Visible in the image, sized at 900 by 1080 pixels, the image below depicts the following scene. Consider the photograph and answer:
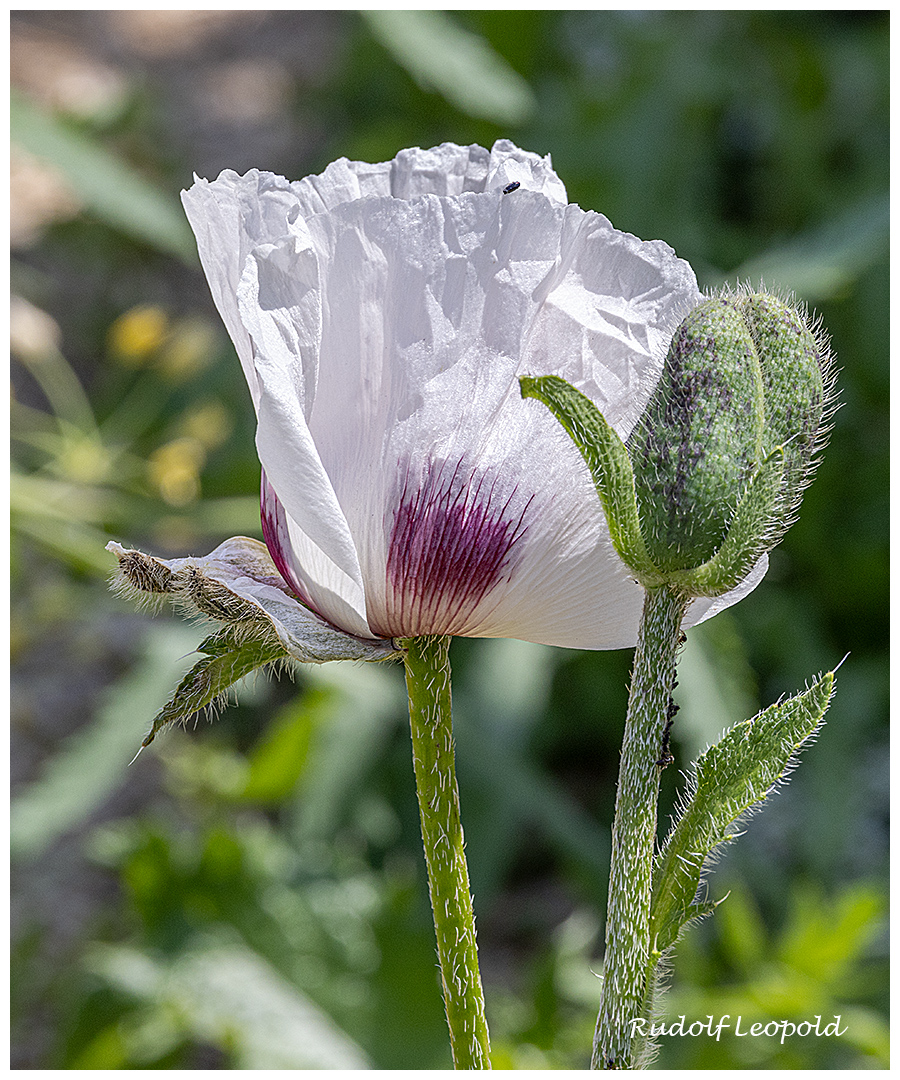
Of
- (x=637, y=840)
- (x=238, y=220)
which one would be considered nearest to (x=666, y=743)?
(x=637, y=840)

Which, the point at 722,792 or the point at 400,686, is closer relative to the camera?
the point at 722,792

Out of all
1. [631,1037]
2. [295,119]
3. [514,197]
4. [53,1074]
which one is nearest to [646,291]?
[514,197]

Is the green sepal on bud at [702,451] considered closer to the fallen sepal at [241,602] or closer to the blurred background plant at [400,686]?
the fallen sepal at [241,602]

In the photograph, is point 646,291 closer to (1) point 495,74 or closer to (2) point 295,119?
(1) point 495,74

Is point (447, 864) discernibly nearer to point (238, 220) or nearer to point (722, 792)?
point (722, 792)

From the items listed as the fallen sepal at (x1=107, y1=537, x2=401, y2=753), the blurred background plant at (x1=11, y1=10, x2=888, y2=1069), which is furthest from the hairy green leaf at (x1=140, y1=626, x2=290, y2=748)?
the blurred background plant at (x1=11, y1=10, x2=888, y2=1069)
